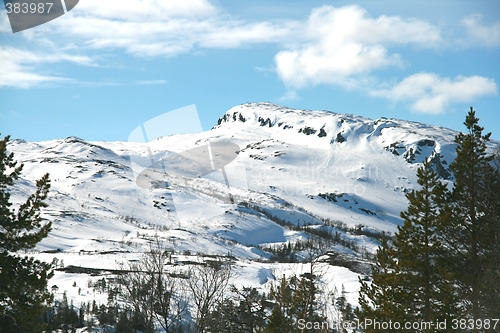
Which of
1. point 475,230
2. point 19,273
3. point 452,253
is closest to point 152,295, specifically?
point 19,273

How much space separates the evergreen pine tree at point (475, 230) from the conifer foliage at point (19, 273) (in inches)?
719

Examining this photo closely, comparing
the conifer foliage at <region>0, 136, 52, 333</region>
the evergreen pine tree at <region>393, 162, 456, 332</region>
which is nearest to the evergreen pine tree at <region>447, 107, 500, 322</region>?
the evergreen pine tree at <region>393, 162, 456, 332</region>

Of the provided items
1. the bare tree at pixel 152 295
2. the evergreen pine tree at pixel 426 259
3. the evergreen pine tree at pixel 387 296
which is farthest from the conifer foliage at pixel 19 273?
the evergreen pine tree at pixel 426 259

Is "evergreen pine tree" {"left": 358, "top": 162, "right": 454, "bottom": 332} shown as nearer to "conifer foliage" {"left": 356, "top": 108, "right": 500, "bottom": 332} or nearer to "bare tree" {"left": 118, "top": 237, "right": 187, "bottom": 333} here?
"conifer foliage" {"left": 356, "top": 108, "right": 500, "bottom": 332}

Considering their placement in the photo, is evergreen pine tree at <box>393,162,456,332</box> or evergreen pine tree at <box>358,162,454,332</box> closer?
evergreen pine tree at <box>393,162,456,332</box>

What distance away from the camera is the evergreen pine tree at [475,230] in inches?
776

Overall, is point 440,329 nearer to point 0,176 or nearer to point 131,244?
point 0,176

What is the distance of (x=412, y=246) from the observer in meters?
22.0

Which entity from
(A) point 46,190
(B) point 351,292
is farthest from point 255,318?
(B) point 351,292

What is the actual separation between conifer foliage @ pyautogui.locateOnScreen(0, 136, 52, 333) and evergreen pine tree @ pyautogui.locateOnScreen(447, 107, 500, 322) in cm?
1825

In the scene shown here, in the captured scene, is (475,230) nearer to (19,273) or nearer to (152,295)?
(152,295)

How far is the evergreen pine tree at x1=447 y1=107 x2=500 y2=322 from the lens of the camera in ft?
64.7

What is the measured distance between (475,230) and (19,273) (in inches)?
798

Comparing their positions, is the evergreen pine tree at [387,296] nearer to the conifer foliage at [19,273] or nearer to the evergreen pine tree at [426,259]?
the evergreen pine tree at [426,259]
